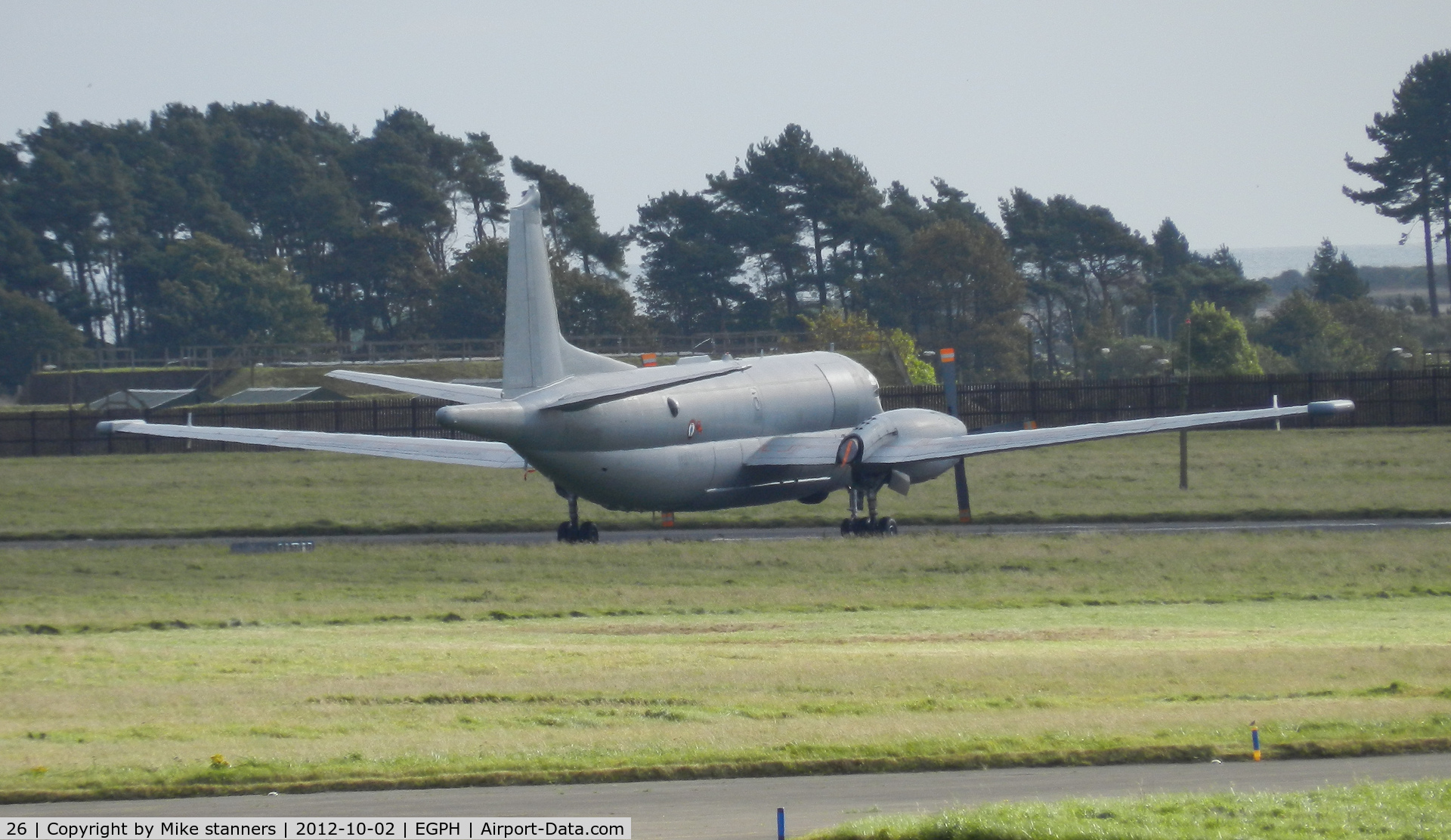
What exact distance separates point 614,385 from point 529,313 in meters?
2.32

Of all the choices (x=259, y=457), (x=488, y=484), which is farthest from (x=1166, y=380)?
(x=259, y=457)

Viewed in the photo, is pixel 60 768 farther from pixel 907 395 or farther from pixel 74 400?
pixel 74 400

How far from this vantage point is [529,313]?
104 feet

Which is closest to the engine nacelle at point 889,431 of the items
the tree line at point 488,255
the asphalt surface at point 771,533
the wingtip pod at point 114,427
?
the asphalt surface at point 771,533

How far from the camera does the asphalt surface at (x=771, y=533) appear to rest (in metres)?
39.0

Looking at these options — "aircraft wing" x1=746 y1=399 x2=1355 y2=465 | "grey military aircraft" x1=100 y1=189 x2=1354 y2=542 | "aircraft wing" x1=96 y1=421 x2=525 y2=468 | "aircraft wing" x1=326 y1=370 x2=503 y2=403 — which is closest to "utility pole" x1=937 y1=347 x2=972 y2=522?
"aircraft wing" x1=746 y1=399 x2=1355 y2=465

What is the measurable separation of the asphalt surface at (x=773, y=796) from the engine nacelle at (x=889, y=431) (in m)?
23.7

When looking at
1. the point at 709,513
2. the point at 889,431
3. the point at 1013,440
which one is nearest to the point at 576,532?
the point at 889,431

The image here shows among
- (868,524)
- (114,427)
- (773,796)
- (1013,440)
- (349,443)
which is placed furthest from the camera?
(868,524)

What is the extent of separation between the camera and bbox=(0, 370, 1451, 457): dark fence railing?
235ft

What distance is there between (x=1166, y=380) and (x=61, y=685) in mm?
65837

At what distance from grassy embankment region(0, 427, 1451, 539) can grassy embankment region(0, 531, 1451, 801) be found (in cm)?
779

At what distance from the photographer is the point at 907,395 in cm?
7625

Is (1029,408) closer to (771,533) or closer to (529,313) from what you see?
(771,533)
